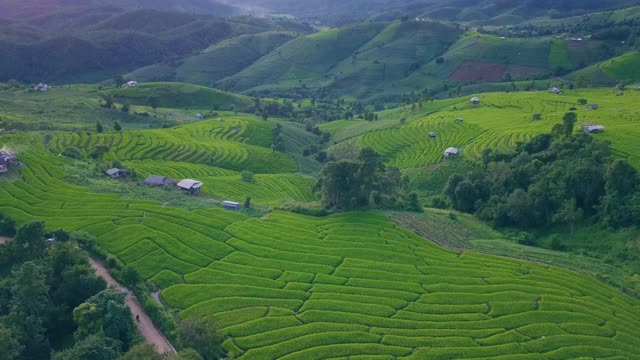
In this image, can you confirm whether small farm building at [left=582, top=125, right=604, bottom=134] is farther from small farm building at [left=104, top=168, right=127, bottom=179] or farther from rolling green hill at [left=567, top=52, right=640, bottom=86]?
small farm building at [left=104, top=168, right=127, bottom=179]

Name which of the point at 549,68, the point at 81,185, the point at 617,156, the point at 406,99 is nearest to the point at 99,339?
the point at 81,185

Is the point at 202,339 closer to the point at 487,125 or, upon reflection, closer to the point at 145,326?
the point at 145,326

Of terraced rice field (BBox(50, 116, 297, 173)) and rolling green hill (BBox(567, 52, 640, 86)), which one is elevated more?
rolling green hill (BBox(567, 52, 640, 86))

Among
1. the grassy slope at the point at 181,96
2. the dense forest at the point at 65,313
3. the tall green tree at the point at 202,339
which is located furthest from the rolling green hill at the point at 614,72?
the dense forest at the point at 65,313

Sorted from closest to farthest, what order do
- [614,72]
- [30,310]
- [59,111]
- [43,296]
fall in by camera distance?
[30,310], [43,296], [59,111], [614,72]

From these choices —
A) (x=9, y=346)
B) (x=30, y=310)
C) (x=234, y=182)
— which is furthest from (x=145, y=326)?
(x=234, y=182)

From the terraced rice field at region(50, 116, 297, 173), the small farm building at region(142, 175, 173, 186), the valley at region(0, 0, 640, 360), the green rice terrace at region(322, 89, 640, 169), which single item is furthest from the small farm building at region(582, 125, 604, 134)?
the small farm building at region(142, 175, 173, 186)
